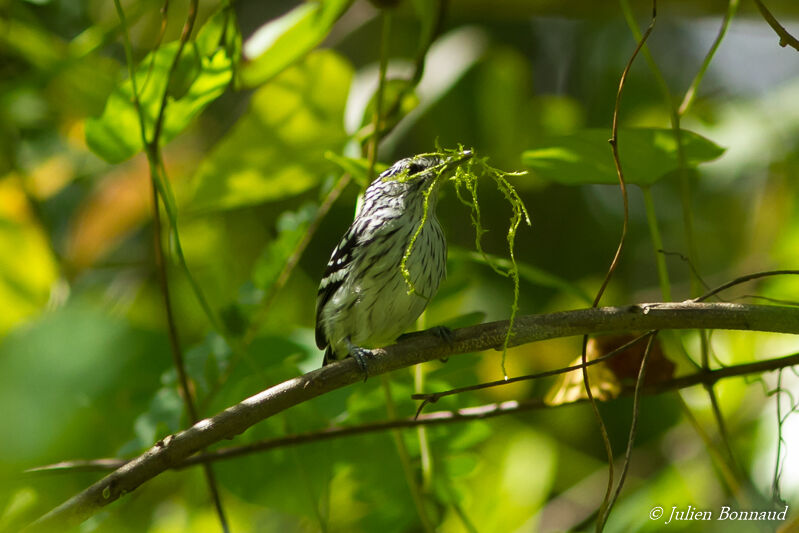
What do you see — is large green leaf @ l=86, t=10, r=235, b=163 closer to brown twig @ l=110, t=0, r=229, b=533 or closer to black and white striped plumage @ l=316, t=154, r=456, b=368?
brown twig @ l=110, t=0, r=229, b=533

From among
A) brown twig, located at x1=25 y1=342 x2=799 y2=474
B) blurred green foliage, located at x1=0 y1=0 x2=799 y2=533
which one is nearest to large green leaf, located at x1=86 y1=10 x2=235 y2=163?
blurred green foliage, located at x1=0 y1=0 x2=799 y2=533

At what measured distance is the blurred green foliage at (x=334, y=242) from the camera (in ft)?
6.75

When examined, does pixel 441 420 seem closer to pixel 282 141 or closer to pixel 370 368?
pixel 370 368

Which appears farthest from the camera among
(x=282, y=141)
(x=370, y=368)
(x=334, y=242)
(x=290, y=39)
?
(x=334, y=242)

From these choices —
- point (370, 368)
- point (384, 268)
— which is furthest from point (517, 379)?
point (384, 268)

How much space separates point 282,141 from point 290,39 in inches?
13.1

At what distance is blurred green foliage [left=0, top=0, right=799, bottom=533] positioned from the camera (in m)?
2.06

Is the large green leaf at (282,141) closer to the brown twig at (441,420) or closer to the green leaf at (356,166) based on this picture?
the green leaf at (356,166)

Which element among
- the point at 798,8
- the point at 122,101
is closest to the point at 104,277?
the point at 122,101

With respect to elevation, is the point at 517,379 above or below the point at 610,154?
below

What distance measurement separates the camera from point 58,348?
61 centimetres

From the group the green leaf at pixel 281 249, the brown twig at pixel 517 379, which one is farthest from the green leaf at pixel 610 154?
the green leaf at pixel 281 249

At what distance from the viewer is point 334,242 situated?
4352 millimetres

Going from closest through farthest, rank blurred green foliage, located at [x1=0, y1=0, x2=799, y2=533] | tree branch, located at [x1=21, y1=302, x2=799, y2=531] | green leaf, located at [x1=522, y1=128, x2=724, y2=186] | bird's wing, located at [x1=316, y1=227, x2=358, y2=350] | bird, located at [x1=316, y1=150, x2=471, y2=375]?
1. tree branch, located at [x1=21, y1=302, x2=799, y2=531]
2. green leaf, located at [x1=522, y1=128, x2=724, y2=186]
3. blurred green foliage, located at [x1=0, y1=0, x2=799, y2=533]
4. bird, located at [x1=316, y1=150, x2=471, y2=375]
5. bird's wing, located at [x1=316, y1=227, x2=358, y2=350]
